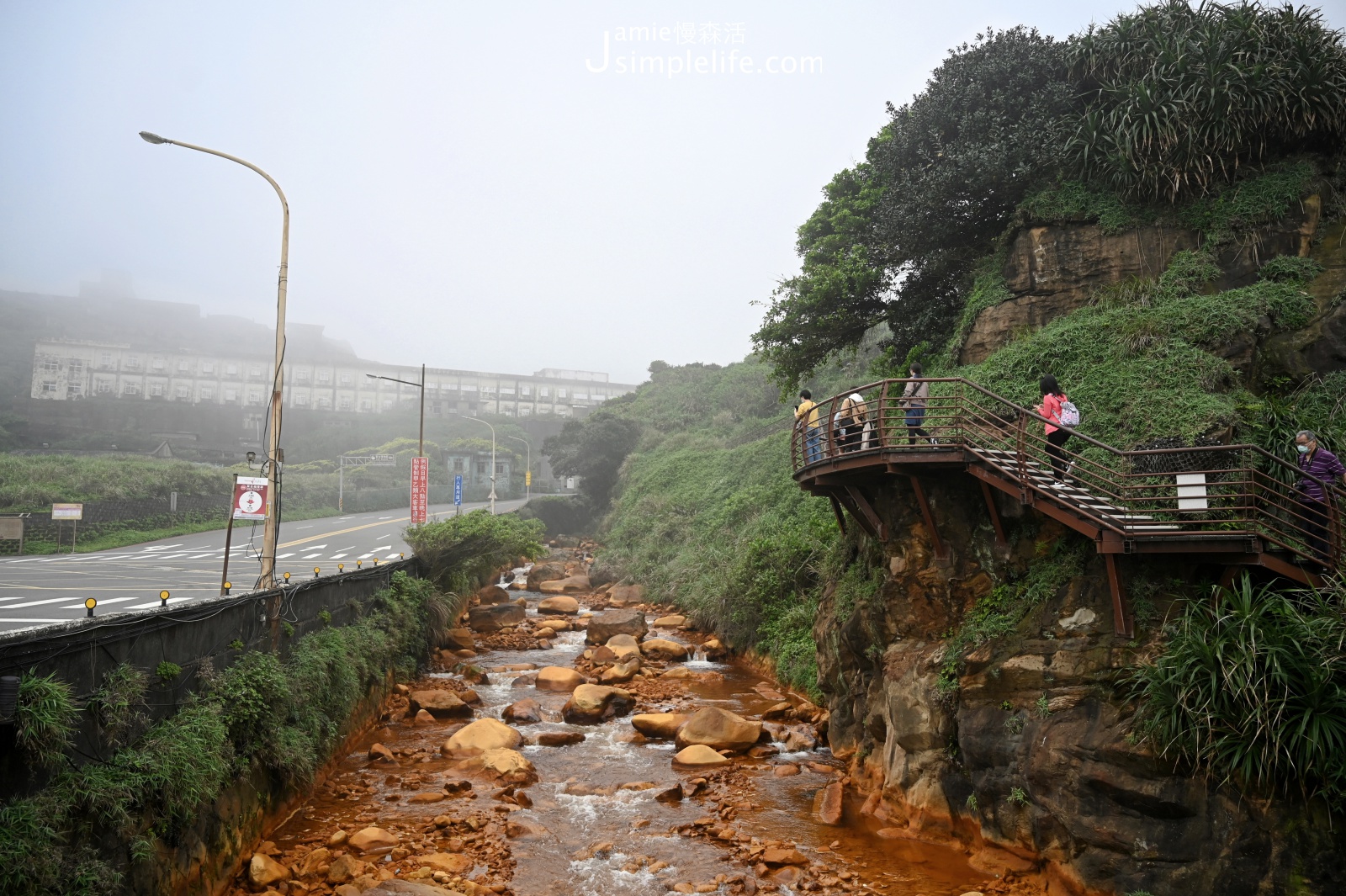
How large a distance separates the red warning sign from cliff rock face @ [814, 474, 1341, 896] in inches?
410

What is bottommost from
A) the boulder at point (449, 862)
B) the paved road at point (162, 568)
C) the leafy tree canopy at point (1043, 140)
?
the boulder at point (449, 862)

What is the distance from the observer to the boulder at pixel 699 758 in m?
15.2

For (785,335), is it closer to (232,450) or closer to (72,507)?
(72,507)

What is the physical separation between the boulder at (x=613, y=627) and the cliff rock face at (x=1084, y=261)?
Answer: 12.5m

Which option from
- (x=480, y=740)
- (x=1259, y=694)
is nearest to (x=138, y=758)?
(x=480, y=740)

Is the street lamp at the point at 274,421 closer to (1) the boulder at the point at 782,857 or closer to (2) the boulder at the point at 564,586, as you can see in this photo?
(1) the boulder at the point at 782,857

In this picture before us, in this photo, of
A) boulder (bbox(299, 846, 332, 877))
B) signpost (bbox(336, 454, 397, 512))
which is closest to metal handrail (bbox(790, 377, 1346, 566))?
boulder (bbox(299, 846, 332, 877))

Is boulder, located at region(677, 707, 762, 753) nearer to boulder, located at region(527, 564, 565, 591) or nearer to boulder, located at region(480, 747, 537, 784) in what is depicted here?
boulder, located at region(480, 747, 537, 784)

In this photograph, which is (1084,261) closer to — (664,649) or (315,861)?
(664,649)

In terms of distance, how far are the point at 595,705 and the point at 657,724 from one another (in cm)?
191

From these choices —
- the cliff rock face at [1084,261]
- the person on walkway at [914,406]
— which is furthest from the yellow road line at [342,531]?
the cliff rock face at [1084,261]

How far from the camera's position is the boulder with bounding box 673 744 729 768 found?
15.2 m

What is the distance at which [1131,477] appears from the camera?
10.3 m

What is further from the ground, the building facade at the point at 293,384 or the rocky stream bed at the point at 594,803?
the building facade at the point at 293,384
